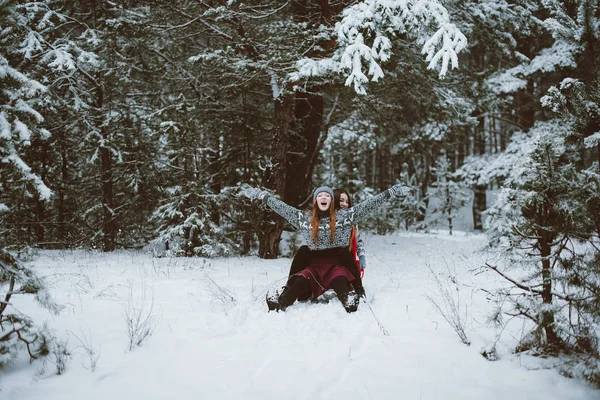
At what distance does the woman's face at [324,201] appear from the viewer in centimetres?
505

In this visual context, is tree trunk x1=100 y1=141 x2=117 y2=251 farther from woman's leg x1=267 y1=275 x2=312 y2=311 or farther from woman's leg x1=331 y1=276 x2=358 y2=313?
woman's leg x1=331 y1=276 x2=358 y2=313

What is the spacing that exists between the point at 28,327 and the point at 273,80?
6103mm

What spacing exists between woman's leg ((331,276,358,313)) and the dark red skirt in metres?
0.08

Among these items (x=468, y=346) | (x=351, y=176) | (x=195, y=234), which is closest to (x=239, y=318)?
(x=468, y=346)

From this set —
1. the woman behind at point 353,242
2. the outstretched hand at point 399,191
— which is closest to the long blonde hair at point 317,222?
the woman behind at point 353,242

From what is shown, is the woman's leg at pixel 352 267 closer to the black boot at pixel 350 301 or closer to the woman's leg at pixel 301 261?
the black boot at pixel 350 301

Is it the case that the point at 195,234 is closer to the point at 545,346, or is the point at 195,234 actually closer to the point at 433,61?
the point at 433,61

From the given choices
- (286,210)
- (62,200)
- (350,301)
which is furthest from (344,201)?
(62,200)

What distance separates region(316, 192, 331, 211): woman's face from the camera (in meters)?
5.05

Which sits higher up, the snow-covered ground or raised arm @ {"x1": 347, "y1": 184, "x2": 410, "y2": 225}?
raised arm @ {"x1": 347, "y1": 184, "x2": 410, "y2": 225}

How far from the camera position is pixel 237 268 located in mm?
7020

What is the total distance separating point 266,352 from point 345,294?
147cm

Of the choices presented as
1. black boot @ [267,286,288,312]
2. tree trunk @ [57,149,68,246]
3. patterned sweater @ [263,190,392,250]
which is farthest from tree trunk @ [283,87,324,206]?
tree trunk @ [57,149,68,246]

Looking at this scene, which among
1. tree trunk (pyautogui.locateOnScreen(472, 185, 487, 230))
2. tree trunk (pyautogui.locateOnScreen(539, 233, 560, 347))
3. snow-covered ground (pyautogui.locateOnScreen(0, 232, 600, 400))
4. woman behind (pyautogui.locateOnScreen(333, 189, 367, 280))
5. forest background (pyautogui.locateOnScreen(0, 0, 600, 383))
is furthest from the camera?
tree trunk (pyautogui.locateOnScreen(472, 185, 487, 230))
